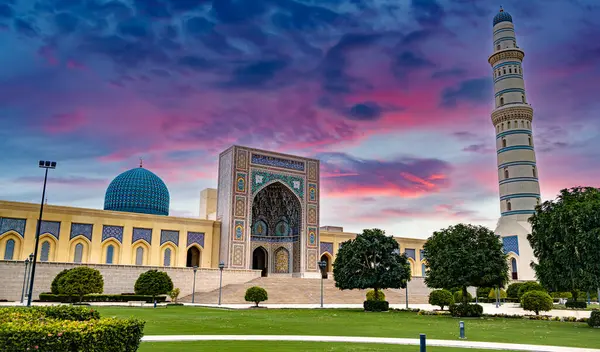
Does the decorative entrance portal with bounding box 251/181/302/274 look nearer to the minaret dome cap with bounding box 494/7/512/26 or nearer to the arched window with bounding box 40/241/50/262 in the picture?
the arched window with bounding box 40/241/50/262

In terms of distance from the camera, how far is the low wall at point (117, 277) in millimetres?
31391

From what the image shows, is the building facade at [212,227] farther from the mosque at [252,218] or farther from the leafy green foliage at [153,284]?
the leafy green foliage at [153,284]

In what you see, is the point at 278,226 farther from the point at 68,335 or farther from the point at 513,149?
the point at 68,335

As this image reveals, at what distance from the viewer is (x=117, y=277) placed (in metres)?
35.1

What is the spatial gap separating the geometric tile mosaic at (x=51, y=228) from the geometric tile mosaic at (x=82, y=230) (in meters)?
1.06

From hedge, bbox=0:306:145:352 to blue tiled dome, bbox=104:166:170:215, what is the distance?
42311 millimetres

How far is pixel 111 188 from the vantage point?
49812 mm

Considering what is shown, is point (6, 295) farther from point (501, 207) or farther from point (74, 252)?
point (501, 207)

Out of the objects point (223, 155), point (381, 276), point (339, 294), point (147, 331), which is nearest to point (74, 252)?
point (223, 155)

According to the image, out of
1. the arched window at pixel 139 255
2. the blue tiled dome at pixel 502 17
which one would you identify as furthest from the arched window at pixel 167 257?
the blue tiled dome at pixel 502 17

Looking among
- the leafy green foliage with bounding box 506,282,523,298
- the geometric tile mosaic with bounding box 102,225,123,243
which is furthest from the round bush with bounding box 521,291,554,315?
the geometric tile mosaic with bounding box 102,225,123,243

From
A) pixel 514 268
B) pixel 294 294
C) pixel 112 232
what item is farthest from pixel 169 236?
pixel 514 268

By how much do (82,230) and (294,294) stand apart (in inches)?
696

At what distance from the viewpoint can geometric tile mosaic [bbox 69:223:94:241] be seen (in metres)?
38.7
